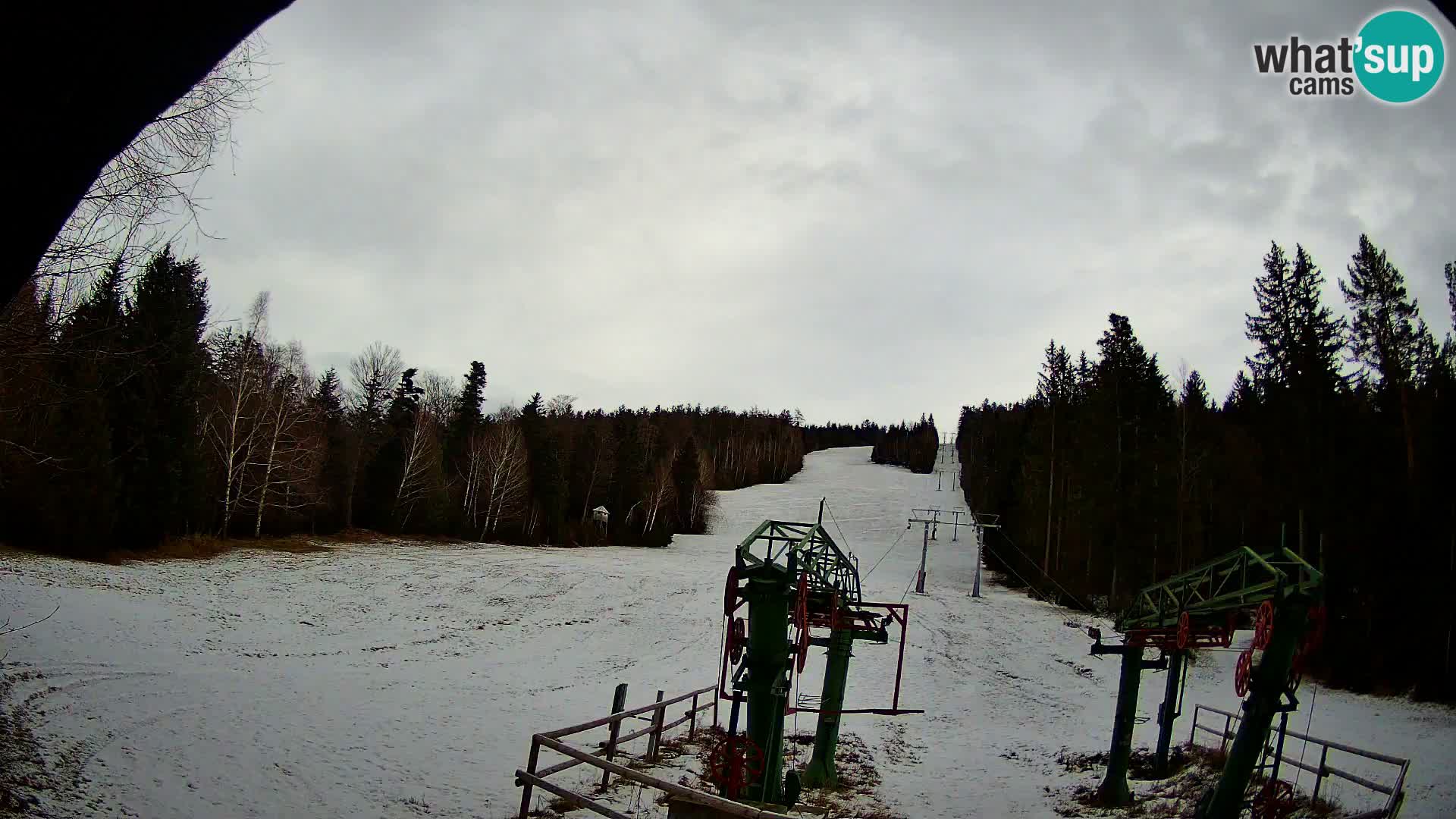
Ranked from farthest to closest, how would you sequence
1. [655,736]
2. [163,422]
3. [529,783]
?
[163,422] < [655,736] < [529,783]

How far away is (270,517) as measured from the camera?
39375mm

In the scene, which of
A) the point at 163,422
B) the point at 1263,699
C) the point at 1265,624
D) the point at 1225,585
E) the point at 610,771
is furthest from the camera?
the point at 163,422

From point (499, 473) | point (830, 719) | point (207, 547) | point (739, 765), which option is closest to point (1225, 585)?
point (830, 719)

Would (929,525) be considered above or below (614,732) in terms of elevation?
above

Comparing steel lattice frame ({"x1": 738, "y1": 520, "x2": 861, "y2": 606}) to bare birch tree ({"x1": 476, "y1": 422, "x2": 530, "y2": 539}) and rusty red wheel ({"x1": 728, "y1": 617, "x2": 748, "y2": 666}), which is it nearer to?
rusty red wheel ({"x1": 728, "y1": 617, "x2": 748, "y2": 666})

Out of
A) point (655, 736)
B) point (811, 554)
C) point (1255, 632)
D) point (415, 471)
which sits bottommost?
point (655, 736)

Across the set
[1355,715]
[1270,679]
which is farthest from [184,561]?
[1355,715]

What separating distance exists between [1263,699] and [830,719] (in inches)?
343

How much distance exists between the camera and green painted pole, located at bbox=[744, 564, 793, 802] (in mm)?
11438

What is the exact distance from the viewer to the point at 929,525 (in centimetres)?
6303

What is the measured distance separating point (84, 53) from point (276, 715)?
1667 cm

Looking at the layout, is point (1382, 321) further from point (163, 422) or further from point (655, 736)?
point (163, 422)

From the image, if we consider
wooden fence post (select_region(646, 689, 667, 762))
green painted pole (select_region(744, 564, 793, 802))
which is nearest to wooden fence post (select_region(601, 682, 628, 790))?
wooden fence post (select_region(646, 689, 667, 762))

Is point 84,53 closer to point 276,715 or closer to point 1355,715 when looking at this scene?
point 276,715
